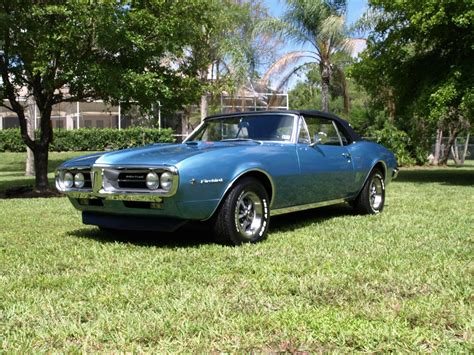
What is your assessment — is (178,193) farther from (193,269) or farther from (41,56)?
(41,56)

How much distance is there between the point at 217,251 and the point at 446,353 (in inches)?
108

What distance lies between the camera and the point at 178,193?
5.09 m

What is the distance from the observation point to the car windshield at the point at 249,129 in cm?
661

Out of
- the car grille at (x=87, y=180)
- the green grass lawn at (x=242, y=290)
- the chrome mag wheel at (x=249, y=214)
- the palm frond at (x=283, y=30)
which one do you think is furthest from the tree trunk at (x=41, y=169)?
the palm frond at (x=283, y=30)

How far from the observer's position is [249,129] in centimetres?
673

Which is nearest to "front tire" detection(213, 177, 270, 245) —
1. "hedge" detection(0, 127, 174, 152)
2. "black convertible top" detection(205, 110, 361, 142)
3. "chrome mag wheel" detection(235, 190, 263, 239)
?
"chrome mag wheel" detection(235, 190, 263, 239)

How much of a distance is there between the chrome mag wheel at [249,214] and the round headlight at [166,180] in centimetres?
81

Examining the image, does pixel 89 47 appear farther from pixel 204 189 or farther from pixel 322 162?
pixel 204 189

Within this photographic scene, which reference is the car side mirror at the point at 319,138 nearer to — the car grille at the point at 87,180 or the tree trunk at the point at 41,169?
the car grille at the point at 87,180

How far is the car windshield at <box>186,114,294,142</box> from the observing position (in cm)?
661

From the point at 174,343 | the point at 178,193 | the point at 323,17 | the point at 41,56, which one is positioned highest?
the point at 323,17

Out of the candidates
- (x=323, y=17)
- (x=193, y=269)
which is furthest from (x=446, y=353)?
(x=323, y=17)

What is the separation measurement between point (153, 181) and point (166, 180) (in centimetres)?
15

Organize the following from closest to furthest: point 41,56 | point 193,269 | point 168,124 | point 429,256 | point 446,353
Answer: point 446,353 → point 193,269 → point 429,256 → point 41,56 → point 168,124
